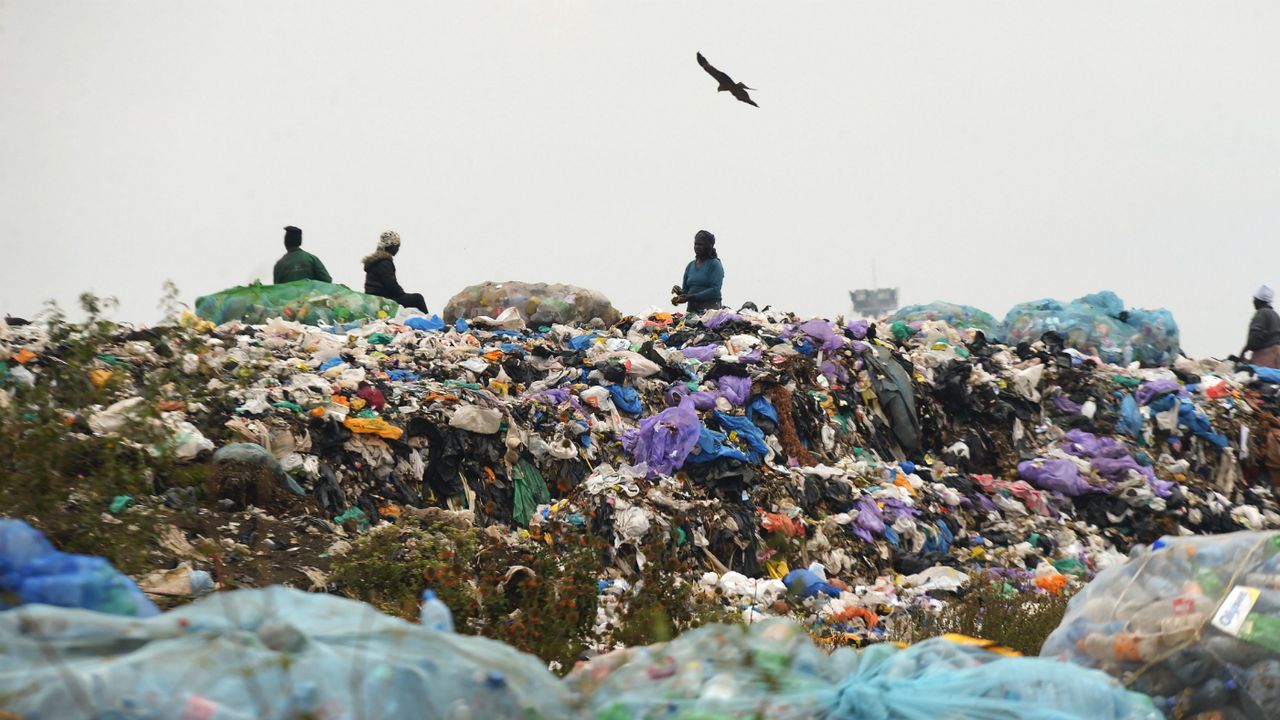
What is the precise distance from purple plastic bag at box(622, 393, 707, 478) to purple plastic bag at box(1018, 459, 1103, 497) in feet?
10.7

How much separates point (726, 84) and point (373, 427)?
3.38 metres

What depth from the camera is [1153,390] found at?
38.1 ft

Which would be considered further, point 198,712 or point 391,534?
point 391,534

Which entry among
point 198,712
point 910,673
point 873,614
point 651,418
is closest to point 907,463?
point 651,418

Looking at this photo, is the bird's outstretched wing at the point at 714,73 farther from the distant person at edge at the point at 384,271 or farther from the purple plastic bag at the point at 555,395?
the distant person at edge at the point at 384,271

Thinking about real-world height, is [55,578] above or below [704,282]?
below

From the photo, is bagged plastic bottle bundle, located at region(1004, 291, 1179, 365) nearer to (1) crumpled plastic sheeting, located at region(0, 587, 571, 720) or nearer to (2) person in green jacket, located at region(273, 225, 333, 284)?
(2) person in green jacket, located at region(273, 225, 333, 284)

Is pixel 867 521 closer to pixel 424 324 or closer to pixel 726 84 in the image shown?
pixel 726 84

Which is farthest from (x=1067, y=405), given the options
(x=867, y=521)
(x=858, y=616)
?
(x=858, y=616)

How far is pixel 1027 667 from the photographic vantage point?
2.98 m

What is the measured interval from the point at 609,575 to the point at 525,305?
5545 mm

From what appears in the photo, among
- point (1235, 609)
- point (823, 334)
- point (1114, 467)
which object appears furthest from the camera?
point (823, 334)

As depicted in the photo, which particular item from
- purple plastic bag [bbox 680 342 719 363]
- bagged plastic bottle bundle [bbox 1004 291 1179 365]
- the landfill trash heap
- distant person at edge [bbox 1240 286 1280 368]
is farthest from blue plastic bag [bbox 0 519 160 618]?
distant person at edge [bbox 1240 286 1280 368]

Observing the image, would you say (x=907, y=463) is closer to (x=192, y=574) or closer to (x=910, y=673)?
(x=192, y=574)
